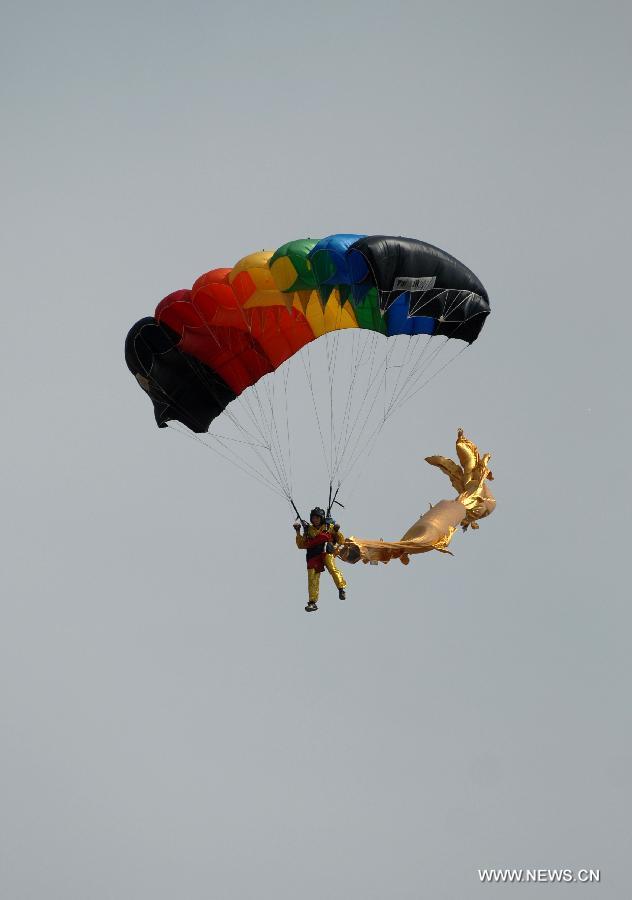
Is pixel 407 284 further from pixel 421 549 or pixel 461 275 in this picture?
pixel 421 549

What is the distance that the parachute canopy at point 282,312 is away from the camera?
3794 cm

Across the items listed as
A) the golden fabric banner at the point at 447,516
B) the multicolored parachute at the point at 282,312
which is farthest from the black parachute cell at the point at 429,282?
the golden fabric banner at the point at 447,516

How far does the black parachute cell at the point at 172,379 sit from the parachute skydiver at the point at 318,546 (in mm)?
4577

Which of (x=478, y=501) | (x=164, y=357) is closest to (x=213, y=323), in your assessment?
(x=164, y=357)

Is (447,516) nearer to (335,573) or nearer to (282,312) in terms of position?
(335,573)

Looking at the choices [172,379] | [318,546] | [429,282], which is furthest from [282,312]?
[318,546]

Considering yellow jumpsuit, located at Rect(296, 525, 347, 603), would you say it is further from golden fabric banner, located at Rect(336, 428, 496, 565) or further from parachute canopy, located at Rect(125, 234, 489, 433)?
parachute canopy, located at Rect(125, 234, 489, 433)

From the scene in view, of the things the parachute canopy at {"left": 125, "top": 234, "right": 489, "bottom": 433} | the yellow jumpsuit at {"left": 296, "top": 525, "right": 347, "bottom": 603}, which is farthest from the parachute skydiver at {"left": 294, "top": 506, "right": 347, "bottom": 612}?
the parachute canopy at {"left": 125, "top": 234, "right": 489, "bottom": 433}

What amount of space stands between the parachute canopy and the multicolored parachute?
2 cm

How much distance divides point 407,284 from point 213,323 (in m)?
4.96

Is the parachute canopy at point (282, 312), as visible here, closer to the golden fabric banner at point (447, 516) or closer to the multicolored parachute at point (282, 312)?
the multicolored parachute at point (282, 312)

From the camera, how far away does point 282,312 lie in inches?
1634

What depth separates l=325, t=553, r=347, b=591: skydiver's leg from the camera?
39.0 m

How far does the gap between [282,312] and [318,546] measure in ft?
18.1
